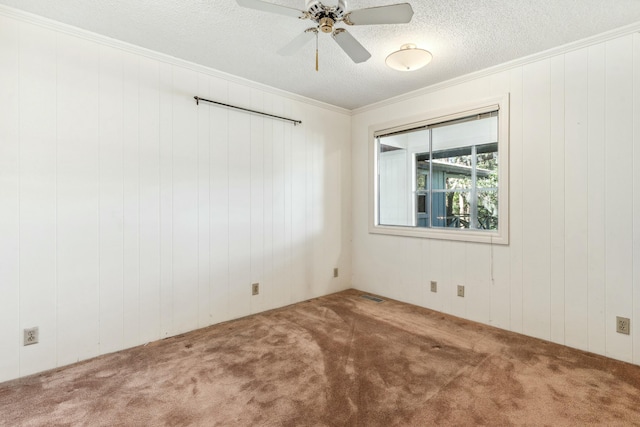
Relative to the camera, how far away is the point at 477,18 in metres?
2.25

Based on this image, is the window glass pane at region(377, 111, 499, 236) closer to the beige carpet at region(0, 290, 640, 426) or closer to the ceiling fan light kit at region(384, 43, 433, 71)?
the ceiling fan light kit at region(384, 43, 433, 71)

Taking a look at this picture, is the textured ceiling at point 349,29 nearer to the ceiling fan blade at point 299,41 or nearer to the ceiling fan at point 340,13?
the ceiling fan at point 340,13

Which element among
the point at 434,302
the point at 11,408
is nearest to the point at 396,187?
the point at 434,302

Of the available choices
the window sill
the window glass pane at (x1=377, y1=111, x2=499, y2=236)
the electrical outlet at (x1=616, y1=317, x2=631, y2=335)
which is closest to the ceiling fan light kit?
the window glass pane at (x1=377, y1=111, x2=499, y2=236)

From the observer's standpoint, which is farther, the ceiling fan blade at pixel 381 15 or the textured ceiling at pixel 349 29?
the textured ceiling at pixel 349 29

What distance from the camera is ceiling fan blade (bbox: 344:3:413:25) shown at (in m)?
1.66

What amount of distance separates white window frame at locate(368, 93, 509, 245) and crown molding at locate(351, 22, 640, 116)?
0.25 meters

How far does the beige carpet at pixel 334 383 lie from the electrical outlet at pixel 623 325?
241 millimetres

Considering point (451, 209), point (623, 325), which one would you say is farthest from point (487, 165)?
point (623, 325)

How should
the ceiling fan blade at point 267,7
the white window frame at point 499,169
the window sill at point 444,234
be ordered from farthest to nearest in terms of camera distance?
the window sill at point 444,234, the white window frame at point 499,169, the ceiling fan blade at point 267,7

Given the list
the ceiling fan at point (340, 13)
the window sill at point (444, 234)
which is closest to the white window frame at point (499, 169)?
the window sill at point (444, 234)

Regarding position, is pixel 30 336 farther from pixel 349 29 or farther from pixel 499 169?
pixel 499 169

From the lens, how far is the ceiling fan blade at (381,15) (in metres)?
1.66

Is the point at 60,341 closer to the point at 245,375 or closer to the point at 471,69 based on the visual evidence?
the point at 245,375
